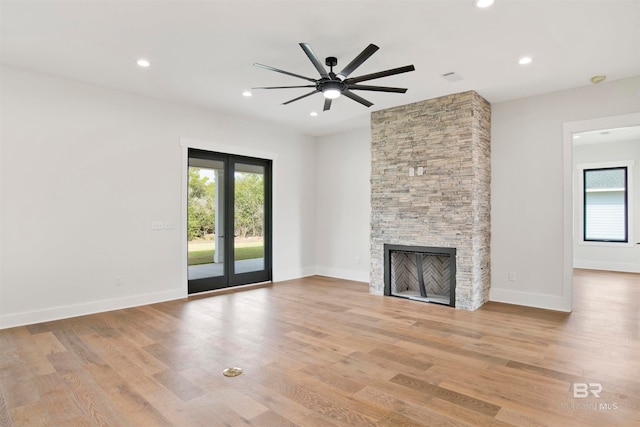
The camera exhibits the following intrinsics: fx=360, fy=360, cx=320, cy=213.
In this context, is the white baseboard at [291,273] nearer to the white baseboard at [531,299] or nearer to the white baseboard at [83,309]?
the white baseboard at [83,309]

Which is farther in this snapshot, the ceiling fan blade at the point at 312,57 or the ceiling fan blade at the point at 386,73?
the ceiling fan blade at the point at 386,73

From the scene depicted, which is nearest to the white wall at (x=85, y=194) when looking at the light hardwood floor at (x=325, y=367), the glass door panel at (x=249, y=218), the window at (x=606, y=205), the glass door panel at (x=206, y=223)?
the glass door panel at (x=206, y=223)

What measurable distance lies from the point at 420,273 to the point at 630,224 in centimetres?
611

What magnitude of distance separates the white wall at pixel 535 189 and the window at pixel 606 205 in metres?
4.93

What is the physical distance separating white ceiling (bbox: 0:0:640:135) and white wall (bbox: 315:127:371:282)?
239cm

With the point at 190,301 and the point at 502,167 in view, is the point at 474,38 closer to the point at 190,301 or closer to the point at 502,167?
the point at 502,167

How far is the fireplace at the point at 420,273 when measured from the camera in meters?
5.40

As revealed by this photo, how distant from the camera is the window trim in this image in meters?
8.20

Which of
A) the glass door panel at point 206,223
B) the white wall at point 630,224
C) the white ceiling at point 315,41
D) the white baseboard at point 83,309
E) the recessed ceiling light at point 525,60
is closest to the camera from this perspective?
the white ceiling at point 315,41

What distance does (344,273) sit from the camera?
24.6ft

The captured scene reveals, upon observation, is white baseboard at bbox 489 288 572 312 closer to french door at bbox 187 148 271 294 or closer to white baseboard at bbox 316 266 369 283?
white baseboard at bbox 316 266 369 283

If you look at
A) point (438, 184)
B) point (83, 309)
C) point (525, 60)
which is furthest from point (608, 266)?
point (83, 309)

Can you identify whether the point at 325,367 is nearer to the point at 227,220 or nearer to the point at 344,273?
the point at 227,220

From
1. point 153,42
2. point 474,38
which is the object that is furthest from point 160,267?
point 474,38
